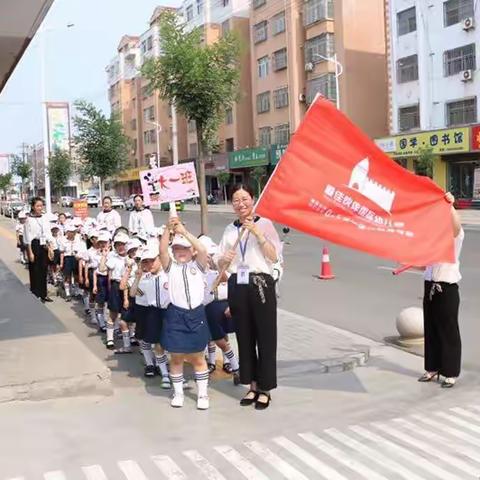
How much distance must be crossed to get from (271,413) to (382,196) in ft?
6.38

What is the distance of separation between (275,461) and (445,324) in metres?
2.31

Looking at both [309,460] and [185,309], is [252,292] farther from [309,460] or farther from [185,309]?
[309,460]

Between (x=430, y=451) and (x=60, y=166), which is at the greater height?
(x=60, y=166)

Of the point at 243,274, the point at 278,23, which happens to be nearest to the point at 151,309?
the point at 243,274

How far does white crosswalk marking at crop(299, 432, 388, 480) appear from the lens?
409 centimetres

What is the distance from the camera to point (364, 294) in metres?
11.4

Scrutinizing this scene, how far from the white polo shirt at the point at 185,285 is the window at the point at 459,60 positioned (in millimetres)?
32669

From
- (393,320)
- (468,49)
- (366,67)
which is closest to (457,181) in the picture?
(468,49)

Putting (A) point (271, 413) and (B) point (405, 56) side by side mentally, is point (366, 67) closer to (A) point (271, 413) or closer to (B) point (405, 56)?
(B) point (405, 56)

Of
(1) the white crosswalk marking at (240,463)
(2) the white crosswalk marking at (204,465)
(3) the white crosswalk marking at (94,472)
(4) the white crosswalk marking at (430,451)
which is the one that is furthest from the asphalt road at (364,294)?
(3) the white crosswalk marking at (94,472)

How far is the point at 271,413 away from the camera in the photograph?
5.35m

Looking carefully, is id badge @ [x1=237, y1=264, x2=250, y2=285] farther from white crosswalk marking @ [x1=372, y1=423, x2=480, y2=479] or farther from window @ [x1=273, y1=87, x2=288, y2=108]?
window @ [x1=273, y1=87, x2=288, y2=108]

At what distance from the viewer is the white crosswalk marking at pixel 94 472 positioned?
4141mm

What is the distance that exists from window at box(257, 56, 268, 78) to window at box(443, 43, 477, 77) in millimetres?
19288
